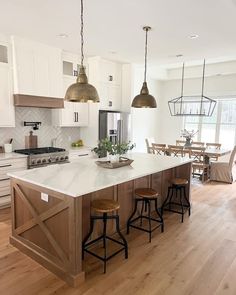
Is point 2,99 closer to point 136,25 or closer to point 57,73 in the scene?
point 57,73

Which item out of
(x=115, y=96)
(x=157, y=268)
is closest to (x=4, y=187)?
(x=157, y=268)

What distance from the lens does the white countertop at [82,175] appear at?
90.5 inches

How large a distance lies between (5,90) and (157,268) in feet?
12.1

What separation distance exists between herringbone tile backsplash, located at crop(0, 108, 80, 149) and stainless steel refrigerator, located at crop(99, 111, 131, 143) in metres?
0.81

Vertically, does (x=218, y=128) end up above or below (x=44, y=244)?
above

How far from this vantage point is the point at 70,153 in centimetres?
511

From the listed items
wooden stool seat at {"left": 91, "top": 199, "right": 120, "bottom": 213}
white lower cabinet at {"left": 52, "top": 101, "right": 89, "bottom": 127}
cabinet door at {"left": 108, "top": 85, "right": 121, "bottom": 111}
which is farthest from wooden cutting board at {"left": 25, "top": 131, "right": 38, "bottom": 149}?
wooden stool seat at {"left": 91, "top": 199, "right": 120, "bottom": 213}

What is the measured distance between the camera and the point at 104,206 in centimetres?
262

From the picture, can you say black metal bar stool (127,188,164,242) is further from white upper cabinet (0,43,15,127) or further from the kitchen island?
white upper cabinet (0,43,15,127)

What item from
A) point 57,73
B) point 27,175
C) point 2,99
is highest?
point 57,73

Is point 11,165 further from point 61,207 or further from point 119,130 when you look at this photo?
point 119,130

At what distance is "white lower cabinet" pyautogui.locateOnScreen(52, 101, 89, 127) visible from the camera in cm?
520

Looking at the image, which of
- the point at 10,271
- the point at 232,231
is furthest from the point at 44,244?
the point at 232,231

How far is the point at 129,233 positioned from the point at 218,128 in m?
5.85
